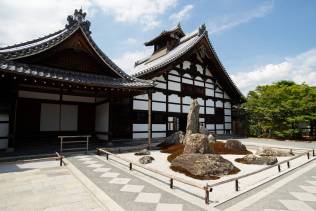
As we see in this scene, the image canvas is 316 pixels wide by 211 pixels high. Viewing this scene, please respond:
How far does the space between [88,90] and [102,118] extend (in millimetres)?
2129

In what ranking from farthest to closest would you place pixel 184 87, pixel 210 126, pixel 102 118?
pixel 210 126, pixel 184 87, pixel 102 118

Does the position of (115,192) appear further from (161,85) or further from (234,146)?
(161,85)

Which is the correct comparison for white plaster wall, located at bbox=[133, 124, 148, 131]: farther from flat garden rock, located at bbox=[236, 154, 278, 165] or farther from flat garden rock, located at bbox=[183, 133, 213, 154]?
flat garden rock, located at bbox=[236, 154, 278, 165]

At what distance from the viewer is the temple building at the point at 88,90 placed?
928 centimetres

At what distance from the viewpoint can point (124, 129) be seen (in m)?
14.2

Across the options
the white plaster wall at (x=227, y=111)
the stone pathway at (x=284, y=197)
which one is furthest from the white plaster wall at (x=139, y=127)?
the white plaster wall at (x=227, y=111)

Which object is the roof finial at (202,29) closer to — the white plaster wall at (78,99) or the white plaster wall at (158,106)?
the white plaster wall at (158,106)

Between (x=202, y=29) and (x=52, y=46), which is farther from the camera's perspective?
Answer: (x=202, y=29)

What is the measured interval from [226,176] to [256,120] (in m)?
17.0

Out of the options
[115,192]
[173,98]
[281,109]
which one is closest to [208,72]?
[173,98]

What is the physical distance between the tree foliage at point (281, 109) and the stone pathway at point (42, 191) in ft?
59.6

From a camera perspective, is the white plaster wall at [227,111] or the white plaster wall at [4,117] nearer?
the white plaster wall at [4,117]

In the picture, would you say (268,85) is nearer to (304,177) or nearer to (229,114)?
(229,114)

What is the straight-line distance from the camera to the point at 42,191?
15.5 feet
